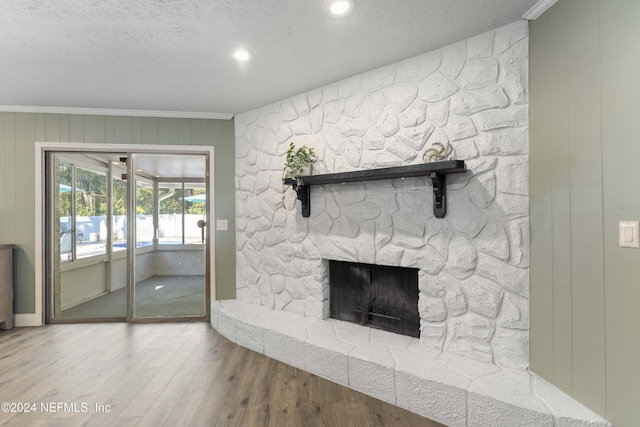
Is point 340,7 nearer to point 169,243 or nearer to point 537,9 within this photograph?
point 537,9

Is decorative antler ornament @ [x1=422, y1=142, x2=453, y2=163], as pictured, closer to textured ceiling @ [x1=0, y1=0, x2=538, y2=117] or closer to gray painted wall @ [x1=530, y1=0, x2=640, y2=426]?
gray painted wall @ [x1=530, y1=0, x2=640, y2=426]

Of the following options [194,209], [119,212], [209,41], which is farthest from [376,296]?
[119,212]

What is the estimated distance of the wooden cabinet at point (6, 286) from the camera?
10.4ft

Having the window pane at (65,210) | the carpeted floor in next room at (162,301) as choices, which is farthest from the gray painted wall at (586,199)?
the window pane at (65,210)

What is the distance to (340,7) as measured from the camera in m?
1.73

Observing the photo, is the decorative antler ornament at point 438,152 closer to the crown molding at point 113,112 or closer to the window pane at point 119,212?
the crown molding at point 113,112

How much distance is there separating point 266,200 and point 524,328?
232 cm

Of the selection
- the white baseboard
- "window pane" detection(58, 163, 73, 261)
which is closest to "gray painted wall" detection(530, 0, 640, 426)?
the white baseboard

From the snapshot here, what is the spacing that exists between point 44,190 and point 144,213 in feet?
3.27

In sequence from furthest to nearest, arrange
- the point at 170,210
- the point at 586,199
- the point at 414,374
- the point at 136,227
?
1. the point at 170,210
2. the point at 136,227
3. the point at 414,374
4. the point at 586,199

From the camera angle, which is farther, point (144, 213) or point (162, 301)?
point (162, 301)

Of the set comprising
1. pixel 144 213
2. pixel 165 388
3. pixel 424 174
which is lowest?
pixel 165 388

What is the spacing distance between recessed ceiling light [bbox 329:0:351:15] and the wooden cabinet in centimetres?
379

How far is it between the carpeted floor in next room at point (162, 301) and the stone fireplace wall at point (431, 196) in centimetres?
115
